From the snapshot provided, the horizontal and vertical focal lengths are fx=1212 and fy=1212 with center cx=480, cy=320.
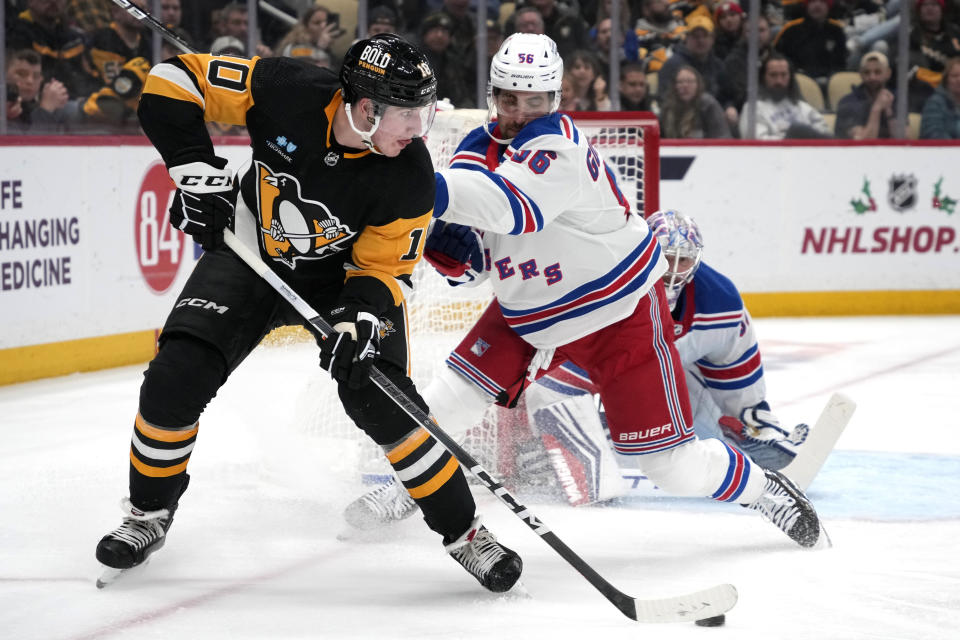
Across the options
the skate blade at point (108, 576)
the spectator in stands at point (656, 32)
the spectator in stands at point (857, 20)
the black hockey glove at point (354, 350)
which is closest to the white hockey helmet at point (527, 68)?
the black hockey glove at point (354, 350)

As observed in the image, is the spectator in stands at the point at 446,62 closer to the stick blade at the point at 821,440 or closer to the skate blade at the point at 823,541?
the stick blade at the point at 821,440

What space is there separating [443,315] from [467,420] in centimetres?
86

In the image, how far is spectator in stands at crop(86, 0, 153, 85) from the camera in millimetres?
5066

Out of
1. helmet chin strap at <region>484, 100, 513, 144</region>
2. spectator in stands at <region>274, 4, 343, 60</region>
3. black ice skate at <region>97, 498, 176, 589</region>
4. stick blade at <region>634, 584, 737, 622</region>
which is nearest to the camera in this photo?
stick blade at <region>634, 584, 737, 622</region>

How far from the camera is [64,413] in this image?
4012mm

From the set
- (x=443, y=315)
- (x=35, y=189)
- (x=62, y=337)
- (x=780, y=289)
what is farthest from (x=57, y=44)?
(x=780, y=289)

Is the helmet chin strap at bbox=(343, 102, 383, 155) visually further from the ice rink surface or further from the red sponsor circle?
→ the red sponsor circle

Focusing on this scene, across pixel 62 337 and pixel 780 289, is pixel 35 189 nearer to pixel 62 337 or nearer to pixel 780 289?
pixel 62 337

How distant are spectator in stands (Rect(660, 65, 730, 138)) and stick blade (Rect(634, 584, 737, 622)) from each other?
14.8 feet

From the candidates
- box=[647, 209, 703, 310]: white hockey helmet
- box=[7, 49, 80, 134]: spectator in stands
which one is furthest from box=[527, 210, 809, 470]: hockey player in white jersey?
box=[7, 49, 80, 134]: spectator in stands

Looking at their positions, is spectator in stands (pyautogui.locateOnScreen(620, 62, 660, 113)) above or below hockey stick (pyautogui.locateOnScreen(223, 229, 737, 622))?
above

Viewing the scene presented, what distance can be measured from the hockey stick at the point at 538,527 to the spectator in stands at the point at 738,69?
4.66m

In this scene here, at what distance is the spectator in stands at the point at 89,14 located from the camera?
16.2ft

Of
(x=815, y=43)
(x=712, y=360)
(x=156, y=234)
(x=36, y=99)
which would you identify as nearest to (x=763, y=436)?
(x=712, y=360)
